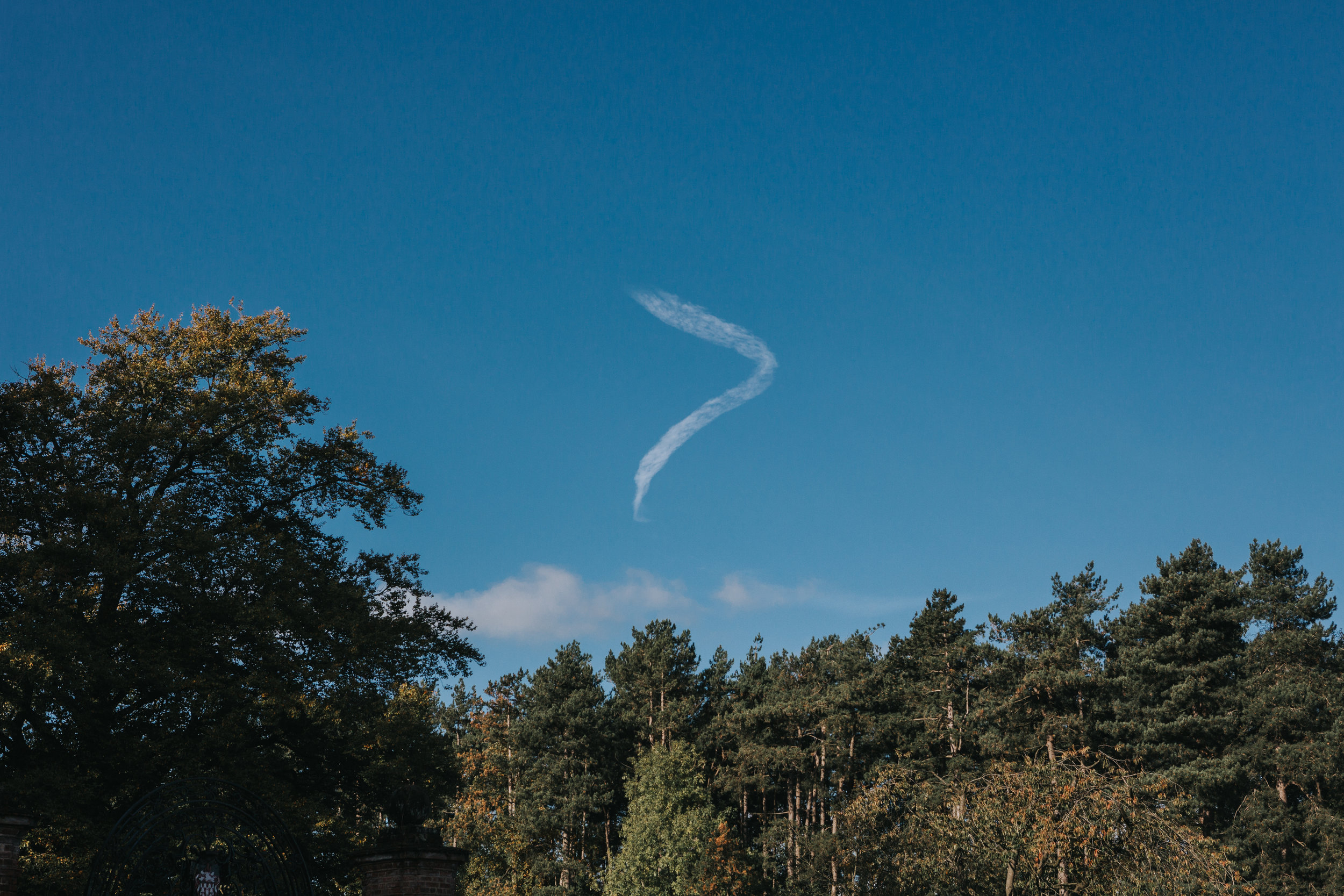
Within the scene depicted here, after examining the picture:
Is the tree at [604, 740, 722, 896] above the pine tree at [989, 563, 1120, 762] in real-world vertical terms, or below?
below

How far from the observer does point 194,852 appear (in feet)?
36.6

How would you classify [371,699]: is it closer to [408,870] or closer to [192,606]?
[192,606]

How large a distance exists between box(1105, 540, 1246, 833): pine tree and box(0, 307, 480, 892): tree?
88.8ft

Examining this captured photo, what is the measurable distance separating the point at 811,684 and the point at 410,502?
2919 centimetres

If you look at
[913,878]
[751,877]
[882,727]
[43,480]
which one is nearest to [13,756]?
[43,480]

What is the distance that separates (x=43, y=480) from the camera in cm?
2002

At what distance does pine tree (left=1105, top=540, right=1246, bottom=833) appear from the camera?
36.7 meters

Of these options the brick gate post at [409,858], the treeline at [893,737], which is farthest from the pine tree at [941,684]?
the brick gate post at [409,858]

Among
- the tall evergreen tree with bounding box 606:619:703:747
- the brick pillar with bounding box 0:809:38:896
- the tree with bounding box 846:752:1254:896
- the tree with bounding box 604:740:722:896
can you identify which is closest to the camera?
the brick pillar with bounding box 0:809:38:896

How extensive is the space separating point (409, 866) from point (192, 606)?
37.0ft

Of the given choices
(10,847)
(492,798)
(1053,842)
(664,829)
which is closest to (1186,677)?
(664,829)

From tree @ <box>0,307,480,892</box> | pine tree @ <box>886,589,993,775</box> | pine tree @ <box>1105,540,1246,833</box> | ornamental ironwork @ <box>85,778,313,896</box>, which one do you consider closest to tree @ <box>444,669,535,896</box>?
tree @ <box>0,307,480,892</box>

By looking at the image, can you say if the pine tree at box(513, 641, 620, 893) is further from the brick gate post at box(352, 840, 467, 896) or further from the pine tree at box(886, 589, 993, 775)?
the brick gate post at box(352, 840, 467, 896)

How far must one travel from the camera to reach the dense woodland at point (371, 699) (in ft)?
57.6
